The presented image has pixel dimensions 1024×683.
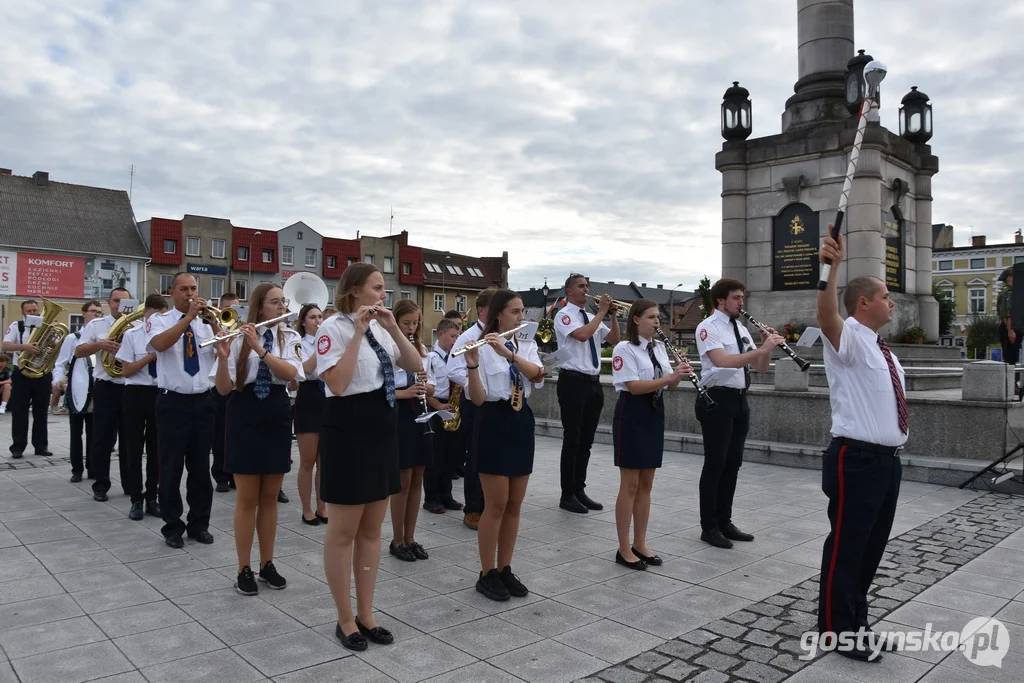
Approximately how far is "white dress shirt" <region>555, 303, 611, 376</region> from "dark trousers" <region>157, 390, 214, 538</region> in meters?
3.60

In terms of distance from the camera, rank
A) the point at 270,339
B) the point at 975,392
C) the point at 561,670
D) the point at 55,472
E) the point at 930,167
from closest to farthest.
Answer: the point at 561,670 < the point at 270,339 < the point at 975,392 < the point at 55,472 < the point at 930,167

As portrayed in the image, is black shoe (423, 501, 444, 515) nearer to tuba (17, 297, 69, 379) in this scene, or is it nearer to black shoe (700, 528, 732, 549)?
black shoe (700, 528, 732, 549)

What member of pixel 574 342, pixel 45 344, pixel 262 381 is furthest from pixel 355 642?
pixel 45 344

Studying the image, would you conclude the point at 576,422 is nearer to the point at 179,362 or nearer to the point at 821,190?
the point at 179,362

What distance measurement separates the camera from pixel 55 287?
163 ft

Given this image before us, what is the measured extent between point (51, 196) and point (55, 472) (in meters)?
51.1

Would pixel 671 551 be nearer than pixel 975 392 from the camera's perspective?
Yes

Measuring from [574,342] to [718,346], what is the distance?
214cm

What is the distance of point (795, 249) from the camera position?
1553cm

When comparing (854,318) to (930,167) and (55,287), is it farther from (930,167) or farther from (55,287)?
(55,287)

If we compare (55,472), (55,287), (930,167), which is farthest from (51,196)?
(930,167)

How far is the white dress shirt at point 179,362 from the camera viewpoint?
644 centimetres

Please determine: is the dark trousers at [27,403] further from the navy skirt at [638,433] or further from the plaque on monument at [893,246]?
the plaque on monument at [893,246]

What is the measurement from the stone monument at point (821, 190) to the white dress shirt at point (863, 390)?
11261 mm
